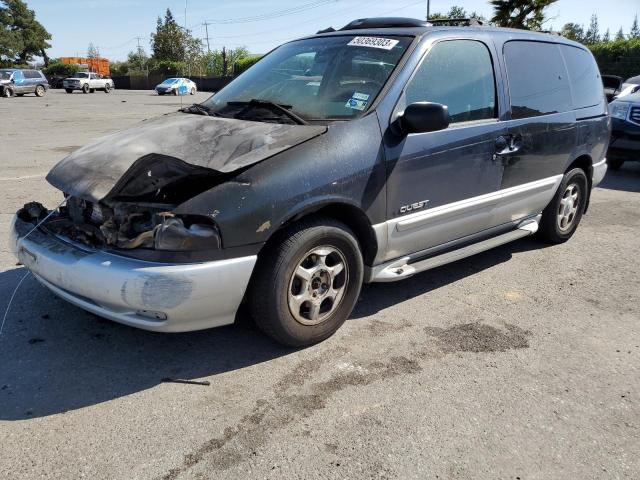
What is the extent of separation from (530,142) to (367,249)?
6.07 ft

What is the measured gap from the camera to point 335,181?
3.11 metres

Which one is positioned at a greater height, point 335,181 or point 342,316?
point 335,181

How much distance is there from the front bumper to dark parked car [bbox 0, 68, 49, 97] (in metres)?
36.4

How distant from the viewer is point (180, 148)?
3.16 metres

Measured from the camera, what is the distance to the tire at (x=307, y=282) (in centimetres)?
296

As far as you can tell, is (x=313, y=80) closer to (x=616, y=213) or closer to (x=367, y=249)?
(x=367, y=249)

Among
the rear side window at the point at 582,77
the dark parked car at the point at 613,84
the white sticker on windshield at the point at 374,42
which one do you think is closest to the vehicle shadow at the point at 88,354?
the white sticker on windshield at the point at 374,42

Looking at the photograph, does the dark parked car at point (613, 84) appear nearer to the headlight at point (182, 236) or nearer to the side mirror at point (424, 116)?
the side mirror at point (424, 116)

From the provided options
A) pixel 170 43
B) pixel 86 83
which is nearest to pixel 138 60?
pixel 170 43

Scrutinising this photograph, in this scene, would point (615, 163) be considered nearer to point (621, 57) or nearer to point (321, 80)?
point (321, 80)

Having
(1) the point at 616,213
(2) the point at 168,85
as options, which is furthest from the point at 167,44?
(1) the point at 616,213

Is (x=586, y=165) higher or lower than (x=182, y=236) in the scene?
lower

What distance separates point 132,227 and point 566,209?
13.7 feet

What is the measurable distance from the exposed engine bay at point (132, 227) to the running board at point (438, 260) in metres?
1.28
